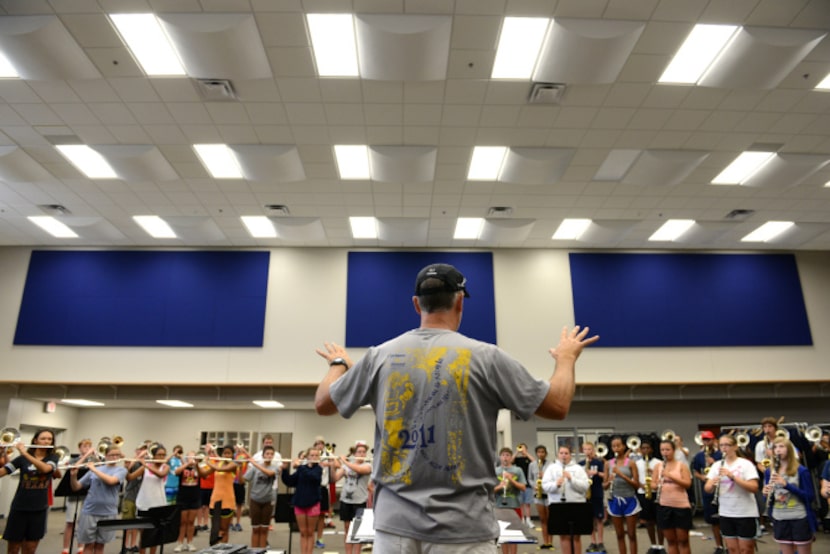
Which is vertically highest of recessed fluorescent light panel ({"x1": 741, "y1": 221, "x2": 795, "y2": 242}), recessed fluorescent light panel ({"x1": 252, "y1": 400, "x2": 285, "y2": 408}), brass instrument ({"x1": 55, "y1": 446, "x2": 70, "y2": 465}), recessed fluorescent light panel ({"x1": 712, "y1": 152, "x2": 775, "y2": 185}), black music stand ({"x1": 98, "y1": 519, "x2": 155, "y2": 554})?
recessed fluorescent light panel ({"x1": 712, "y1": 152, "x2": 775, "y2": 185})

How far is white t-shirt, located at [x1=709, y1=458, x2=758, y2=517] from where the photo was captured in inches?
241

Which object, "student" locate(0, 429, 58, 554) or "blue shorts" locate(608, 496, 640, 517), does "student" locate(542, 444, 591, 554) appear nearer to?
"blue shorts" locate(608, 496, 640, 517)

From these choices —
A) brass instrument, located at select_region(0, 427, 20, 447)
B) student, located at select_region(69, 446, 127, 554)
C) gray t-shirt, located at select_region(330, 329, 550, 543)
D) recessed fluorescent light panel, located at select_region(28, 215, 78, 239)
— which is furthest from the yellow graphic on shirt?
recessed fluorescent light panel, located at select_region(28, 215, 78, 239)

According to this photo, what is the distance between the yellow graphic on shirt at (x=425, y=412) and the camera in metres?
1.60

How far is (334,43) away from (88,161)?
531cm

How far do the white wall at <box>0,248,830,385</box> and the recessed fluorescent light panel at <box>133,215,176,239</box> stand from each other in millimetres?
2406

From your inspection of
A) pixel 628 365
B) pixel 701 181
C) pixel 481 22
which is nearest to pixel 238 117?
pixel 481 22

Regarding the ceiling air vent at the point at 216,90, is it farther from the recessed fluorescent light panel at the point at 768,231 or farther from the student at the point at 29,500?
the recessed fluorescent light panel at the point at 768,231

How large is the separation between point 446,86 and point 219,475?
6734 mm

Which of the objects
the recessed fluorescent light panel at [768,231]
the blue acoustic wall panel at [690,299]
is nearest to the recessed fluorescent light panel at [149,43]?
the blue acoustic wall panel at [690,299]

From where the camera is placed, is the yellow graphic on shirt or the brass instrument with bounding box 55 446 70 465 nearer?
the yellow graphic on shirt

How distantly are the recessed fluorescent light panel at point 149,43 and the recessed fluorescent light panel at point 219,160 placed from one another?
1860 millimetres

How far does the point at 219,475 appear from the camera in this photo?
28.1ft

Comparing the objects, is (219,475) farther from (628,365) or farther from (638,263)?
(638,263)
